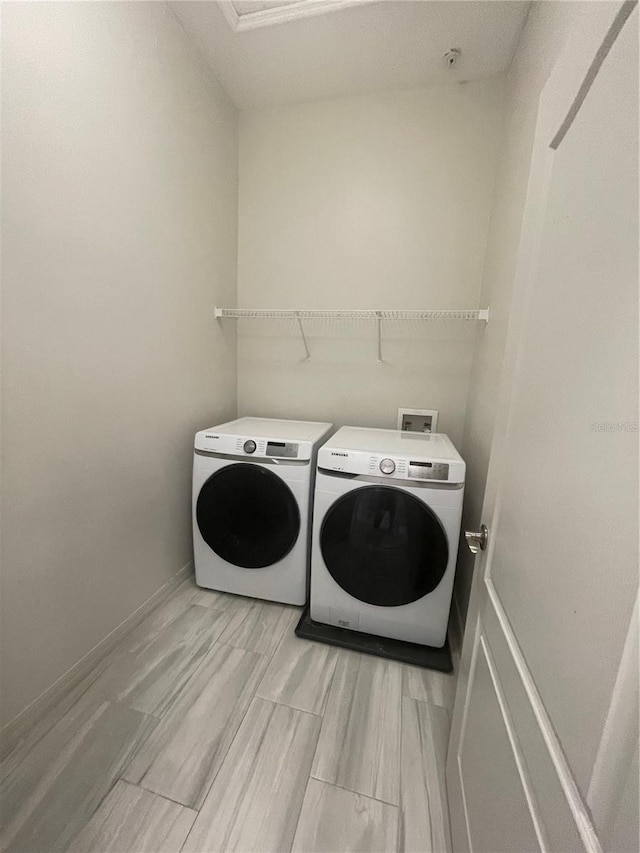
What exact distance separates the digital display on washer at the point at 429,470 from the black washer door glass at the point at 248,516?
581 millimetres

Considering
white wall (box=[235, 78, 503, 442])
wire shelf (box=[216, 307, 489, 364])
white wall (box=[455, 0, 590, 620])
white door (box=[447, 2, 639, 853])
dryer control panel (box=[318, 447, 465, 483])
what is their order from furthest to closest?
white wall (box=[235, 78, 503, 442]), wire shelf (box=[216, 307, 489, 364]), dryer control panel (box=[318, 447, 465, 483]), white wall (box=[455, 0, 590, 620]), white door (box=[447, 2, 639, 853])

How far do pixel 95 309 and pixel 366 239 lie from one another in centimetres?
148

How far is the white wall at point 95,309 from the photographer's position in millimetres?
1004

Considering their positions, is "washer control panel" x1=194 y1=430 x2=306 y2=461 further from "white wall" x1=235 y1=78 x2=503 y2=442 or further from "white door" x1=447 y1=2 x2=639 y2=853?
"white door" x1=447 y1=2 x2=639 y2=853

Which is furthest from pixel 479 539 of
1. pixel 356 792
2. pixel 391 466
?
pixel 356 792

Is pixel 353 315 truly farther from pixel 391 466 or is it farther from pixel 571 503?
pixel 571 503

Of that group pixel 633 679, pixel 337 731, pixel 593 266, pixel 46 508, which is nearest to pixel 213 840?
pixel 337 731

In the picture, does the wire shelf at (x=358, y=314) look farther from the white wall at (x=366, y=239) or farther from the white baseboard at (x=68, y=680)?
the white baseboard at (x=68, y=680)

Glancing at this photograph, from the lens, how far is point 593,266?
0.51 m

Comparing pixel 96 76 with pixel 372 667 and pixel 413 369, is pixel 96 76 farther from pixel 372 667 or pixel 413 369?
pixel 372 667

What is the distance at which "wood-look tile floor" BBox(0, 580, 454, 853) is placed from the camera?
36.4 inches

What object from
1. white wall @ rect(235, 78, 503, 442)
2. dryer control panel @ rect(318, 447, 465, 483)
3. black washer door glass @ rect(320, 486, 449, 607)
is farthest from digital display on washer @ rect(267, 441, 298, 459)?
white wall @ rect(235, 78, 503, 442)

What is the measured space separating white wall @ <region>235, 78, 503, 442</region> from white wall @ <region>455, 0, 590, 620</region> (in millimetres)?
146

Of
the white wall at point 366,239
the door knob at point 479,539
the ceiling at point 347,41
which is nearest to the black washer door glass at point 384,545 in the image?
the door knob at point 479,539
